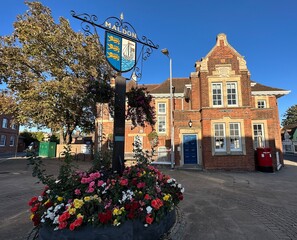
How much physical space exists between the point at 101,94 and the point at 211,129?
36.4 ft

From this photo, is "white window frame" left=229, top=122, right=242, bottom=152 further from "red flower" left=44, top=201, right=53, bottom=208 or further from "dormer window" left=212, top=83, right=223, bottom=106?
"red flower" left=44, top=201, right=53, bottom=208

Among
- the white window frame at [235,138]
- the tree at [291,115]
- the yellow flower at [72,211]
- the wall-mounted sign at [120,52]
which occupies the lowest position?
the yellow flower at [72,211]

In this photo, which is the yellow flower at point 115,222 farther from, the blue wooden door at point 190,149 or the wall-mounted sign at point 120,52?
the blue wooden door at point 190,149

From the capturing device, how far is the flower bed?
3156 millimetres

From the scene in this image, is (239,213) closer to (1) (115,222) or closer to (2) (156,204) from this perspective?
(2) (156,204)

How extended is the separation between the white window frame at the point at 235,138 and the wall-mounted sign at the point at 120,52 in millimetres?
11128

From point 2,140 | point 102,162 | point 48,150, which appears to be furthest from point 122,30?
point 2,140

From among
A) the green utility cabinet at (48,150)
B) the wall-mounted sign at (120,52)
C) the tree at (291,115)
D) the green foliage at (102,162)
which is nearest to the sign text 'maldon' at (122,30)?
the wall-mounted sign at (120,52)

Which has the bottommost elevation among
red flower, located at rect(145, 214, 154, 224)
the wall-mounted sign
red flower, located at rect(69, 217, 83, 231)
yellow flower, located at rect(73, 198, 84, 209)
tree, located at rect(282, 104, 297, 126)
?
red flower, located at rect(145, 214, 154, 224)

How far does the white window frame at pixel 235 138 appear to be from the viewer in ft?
46.4

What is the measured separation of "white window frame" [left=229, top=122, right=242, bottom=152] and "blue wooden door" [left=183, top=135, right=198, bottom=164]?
2571 mm

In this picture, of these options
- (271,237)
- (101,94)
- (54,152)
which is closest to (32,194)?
(101,94)

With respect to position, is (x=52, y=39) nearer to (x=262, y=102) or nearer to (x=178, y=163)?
(x=178, y=163)

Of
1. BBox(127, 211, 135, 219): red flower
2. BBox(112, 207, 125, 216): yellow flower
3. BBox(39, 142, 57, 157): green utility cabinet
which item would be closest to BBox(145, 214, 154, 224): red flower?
BBox(127, 211, 135, 219): red flower
